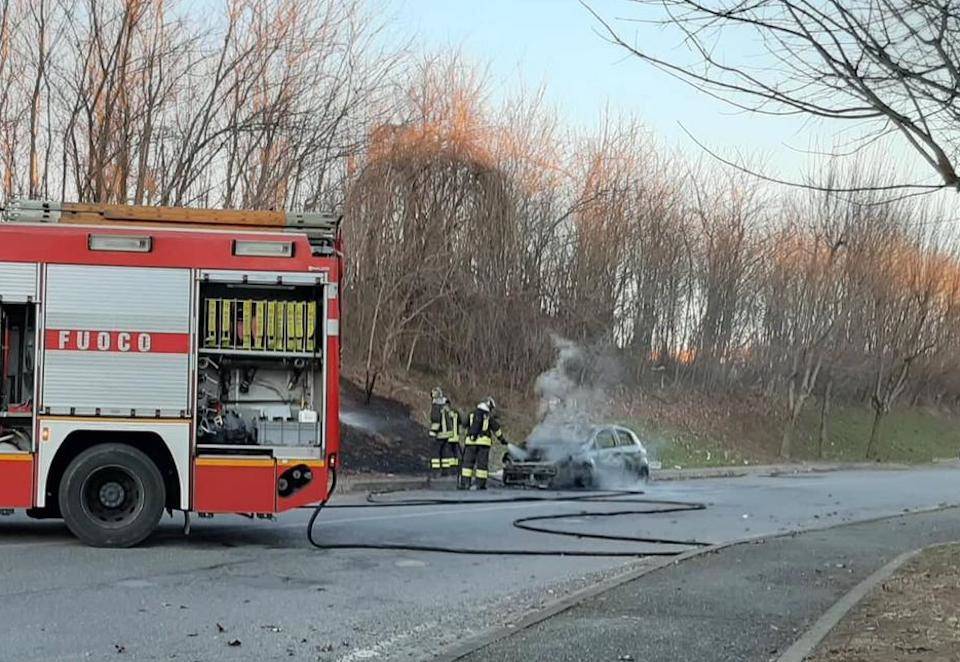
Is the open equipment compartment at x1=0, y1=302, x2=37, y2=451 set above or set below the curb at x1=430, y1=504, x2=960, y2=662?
above

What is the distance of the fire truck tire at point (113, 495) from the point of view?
11195mm

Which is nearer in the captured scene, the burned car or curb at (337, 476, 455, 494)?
curb at (337, 476, 455, 494)

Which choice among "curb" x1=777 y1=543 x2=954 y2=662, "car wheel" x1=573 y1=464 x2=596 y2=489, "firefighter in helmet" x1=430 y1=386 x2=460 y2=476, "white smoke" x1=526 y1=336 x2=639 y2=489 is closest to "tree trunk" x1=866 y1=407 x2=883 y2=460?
"white smoke" x1=526 y1=336 x2=639 y2=489

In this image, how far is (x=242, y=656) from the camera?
23.0ft

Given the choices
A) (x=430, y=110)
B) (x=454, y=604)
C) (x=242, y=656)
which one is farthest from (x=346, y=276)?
(x=242, y=656)

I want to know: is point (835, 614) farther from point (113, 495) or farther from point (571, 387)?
point (571, 387)

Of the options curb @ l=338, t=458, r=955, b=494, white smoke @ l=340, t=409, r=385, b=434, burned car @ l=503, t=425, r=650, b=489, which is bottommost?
curb @ l=338, t=458, r=955, b=494

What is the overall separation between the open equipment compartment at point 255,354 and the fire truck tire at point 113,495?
741mm

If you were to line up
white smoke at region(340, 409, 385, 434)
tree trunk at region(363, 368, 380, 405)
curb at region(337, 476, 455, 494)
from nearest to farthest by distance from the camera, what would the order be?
1. curb at region(337, 476, 455, 494)
2. white smoke at region(340, 409, 385, 434)
3. tree trunk at region(363, 368, 380, 405)

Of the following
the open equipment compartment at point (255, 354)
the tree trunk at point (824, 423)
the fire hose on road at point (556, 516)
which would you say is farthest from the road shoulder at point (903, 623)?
the tree trunk at point (824, 423)

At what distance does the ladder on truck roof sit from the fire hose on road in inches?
101

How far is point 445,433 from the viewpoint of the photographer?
2164cm

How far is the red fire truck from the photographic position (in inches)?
441

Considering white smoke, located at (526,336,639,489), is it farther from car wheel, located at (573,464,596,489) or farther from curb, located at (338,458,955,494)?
car wheel, located at (573,464,596,489)
